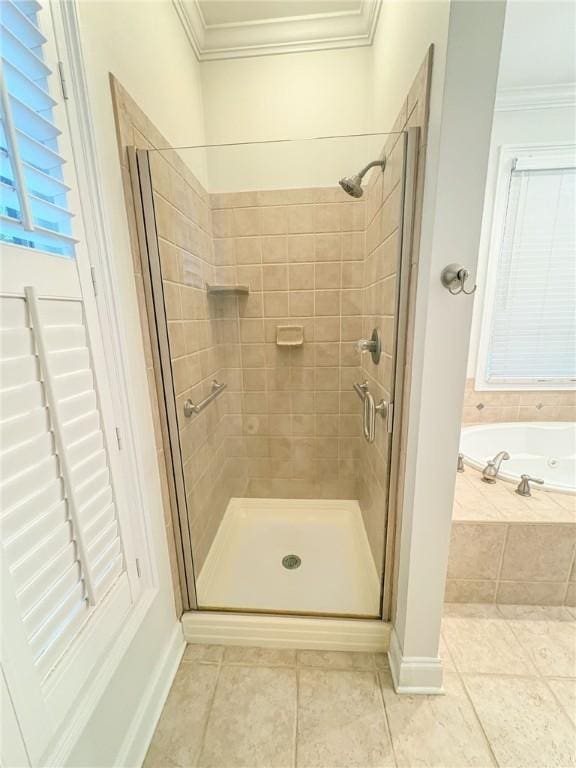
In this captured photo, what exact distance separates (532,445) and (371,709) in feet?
6.37

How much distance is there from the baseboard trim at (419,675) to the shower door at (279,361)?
18cm

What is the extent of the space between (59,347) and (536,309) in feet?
8.65

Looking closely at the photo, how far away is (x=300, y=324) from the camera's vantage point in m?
1.83

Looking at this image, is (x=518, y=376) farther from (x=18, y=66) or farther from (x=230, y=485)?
(x=18, y=66)

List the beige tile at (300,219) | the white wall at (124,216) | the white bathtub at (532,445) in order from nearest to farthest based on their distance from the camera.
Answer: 1. the white wall at (124,216)
2. the beige tile at (300,219)
3. the white bathtub at (532,445)

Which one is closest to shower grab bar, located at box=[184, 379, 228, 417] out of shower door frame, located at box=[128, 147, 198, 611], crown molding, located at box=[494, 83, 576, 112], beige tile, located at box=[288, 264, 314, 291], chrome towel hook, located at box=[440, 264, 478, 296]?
shower door frame, located at box=[128, 147, 198, 611]

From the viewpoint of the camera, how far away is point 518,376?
6.98ft

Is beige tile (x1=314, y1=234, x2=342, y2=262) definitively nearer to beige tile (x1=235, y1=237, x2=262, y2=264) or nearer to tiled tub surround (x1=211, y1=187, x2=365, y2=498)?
tiled tub surround (x1=211, y1=187, x2=365, y2=498)

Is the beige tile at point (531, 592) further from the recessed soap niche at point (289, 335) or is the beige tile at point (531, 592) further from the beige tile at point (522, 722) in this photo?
the recessed soap niche at point (289, 335)

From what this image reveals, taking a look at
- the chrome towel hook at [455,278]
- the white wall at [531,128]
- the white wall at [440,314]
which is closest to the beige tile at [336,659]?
the white wall at [440,314]

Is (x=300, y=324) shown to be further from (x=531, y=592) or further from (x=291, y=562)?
(x=531, y=592)

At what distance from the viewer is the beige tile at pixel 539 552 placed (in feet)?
4.30

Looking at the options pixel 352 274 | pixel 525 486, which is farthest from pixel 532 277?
pixel 525 486

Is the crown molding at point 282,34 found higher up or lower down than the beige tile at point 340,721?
higher up
